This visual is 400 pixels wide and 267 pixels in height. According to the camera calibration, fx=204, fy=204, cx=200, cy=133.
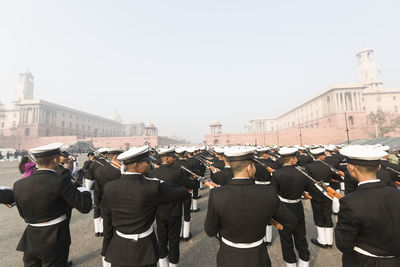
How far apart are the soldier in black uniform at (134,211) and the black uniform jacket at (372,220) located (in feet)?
5.50

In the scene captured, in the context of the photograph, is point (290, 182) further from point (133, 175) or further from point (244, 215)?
point (133, 175)

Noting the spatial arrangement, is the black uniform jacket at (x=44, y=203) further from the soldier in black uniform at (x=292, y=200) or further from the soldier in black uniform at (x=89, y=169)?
the soldier in black uniform at (x=89, y=169)

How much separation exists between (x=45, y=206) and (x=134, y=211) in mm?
1029

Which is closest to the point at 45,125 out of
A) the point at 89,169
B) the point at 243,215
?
the point at 89,169

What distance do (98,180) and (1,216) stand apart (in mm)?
5302

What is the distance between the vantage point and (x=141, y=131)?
12419cm

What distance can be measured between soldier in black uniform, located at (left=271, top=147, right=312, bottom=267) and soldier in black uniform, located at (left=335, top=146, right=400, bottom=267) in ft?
4.51

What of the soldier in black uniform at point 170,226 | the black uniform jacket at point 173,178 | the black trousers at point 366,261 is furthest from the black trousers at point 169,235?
the black trousers at point 366,261

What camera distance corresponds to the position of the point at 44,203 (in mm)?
2223

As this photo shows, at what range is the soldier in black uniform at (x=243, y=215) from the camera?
1864 mm

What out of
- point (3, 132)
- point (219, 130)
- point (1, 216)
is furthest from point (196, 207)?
point (3, 132)

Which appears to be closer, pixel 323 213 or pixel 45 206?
pixel 45 206

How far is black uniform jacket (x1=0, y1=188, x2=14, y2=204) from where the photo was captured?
2301 mm

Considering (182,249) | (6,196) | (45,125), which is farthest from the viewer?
(45,125)
